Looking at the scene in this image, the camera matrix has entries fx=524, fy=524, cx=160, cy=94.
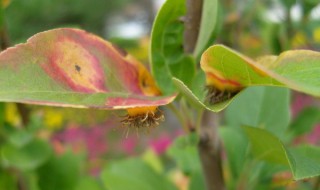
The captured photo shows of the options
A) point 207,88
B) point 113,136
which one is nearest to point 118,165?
point 207,88

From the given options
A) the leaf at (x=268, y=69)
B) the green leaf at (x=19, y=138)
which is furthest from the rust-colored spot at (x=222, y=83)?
Answer: the green leaf at (x=19, y=138)

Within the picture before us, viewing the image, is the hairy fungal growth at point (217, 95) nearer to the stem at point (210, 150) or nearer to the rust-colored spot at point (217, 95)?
the rust-colored spot at point (217, 95)

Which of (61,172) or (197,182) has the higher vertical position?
(197,182)

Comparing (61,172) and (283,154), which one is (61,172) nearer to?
(61,172)

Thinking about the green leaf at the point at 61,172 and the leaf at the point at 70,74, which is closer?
the leaf at the point at 70,74

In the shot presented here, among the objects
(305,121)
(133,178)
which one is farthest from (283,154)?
(305,121)
